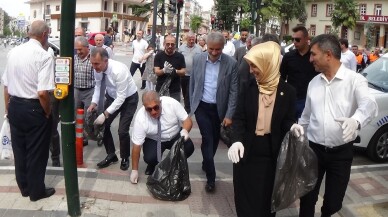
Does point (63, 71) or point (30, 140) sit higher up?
point (63, 71)

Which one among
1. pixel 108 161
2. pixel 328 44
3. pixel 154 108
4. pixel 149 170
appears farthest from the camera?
pixel 108 161

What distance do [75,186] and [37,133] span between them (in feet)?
2.48

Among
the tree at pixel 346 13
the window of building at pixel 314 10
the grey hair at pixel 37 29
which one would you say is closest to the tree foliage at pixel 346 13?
the tree at pixel 346 13

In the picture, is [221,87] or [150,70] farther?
[150,70]

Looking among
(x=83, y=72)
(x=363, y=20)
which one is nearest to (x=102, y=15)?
(x=363, y=20)

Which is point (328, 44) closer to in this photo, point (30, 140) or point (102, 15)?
point (30, 140)

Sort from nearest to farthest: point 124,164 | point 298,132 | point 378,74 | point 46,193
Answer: point 298,132
point 46,193
point 124,164
point 378,74

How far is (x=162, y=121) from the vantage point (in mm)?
5371

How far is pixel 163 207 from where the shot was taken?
16.1 feet

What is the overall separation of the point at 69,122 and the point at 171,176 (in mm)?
1352

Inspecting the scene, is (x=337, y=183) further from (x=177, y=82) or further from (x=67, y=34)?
(x=177, y=82)

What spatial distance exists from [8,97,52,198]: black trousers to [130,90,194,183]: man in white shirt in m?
1.04

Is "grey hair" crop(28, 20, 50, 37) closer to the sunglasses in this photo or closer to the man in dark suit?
the sunglasses

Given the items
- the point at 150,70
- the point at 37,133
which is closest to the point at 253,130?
the point at 37,133
